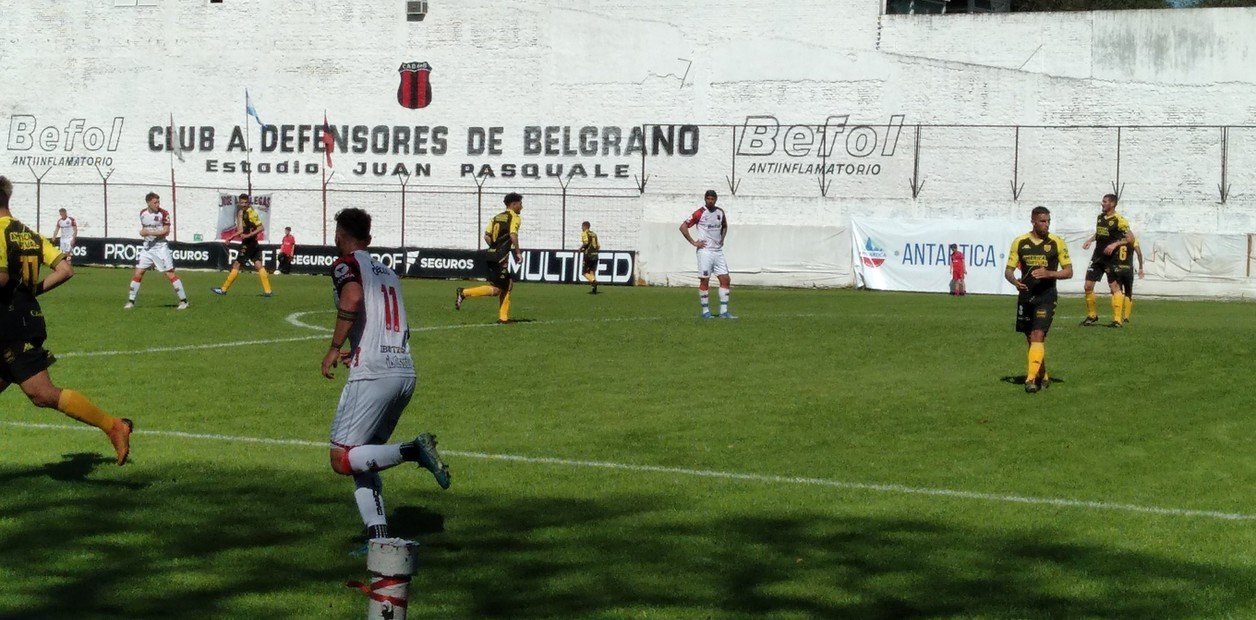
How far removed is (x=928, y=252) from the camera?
38.3 m

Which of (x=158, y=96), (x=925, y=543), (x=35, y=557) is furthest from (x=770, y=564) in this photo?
(x=158, y=96)

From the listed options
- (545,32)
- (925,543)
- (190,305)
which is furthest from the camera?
(545,32)

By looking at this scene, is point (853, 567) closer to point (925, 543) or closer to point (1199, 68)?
point (925, 543)

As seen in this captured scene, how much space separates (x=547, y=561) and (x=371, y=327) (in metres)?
1.54

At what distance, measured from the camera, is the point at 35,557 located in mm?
7785

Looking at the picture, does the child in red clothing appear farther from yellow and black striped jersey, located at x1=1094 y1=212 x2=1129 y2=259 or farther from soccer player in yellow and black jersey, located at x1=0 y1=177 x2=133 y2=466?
soccer player in yellow and black jersey, located at x1=0 y1=177 x2=133 y2=466

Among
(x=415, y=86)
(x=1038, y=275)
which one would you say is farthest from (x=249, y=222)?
(x=415, y=86)

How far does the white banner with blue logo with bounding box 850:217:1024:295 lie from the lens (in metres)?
37.5

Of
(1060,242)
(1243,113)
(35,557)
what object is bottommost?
(35,557)

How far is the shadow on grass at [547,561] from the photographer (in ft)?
23.0

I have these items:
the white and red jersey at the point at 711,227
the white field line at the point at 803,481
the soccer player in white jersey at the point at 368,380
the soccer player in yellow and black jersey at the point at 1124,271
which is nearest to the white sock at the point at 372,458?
the soccer player in white jersey at the point at 368,380

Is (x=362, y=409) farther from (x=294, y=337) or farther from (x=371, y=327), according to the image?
(x=294, y=337)

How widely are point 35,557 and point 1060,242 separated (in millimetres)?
11423

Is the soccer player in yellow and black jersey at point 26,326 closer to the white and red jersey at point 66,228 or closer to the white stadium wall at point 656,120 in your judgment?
the white stadium wall at point 656,120
